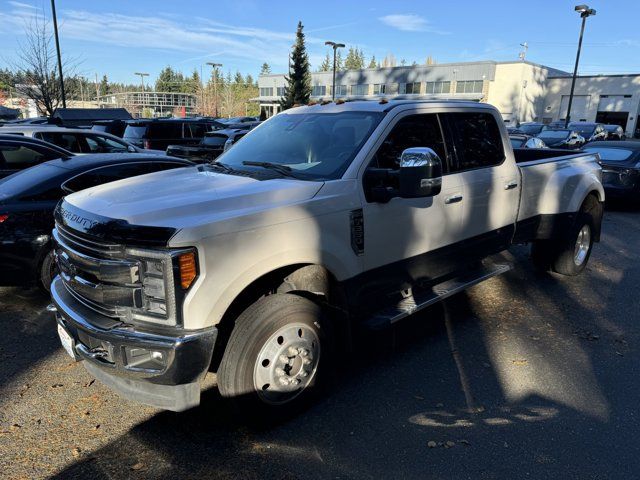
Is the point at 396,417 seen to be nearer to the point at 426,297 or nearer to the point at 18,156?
the point at 426,297

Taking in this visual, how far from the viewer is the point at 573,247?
20.3ft

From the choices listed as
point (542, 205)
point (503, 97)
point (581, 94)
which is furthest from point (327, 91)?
point (542, 205)

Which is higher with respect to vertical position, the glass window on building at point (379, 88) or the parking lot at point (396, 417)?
the glass window on building at point (379, 88)

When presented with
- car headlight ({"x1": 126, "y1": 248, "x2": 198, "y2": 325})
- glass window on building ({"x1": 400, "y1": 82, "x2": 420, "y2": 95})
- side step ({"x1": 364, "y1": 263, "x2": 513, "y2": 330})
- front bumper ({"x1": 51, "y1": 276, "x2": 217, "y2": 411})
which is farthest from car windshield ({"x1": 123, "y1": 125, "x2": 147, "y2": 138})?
glass window on building ({"x1": 400, "y1": 82, "x2": 420, "y2": 95})

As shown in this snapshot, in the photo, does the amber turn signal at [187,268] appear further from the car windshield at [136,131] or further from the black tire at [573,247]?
the car windshield at [136,131]

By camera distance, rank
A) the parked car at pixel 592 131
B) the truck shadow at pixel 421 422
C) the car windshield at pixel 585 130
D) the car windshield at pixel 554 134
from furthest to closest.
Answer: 1. the car windshield at pixel 585 130
2. the parked car at pixel 592 131
3. the car windshield at pixel 554 134
4. the truck shadow at pixel 421 422

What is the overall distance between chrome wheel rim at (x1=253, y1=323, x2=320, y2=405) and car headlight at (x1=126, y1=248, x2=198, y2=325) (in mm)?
646

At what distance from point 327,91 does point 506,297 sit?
71.0 meters

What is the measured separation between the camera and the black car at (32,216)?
4.79m

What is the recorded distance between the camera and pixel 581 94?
5809cm

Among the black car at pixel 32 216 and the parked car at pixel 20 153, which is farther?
the parked car at pixel 20 153

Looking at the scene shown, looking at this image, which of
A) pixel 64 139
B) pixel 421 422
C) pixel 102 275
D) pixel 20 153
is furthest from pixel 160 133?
pixel 421 422

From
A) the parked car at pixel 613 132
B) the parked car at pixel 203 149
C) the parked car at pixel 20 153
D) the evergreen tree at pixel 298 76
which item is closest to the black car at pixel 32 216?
the parked car at pixel 20 153

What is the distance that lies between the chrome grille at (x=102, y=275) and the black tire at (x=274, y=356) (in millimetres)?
636
